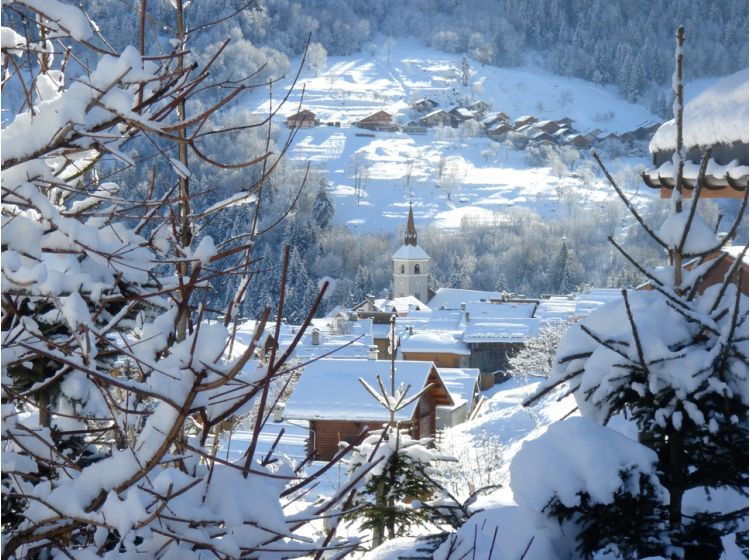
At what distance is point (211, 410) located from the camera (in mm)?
1117

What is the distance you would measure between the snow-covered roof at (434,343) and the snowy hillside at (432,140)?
2651 centimetres

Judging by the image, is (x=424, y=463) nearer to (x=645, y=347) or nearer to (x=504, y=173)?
(x=645, y=347)

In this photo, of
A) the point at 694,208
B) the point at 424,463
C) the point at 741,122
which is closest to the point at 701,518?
the point at 694,208

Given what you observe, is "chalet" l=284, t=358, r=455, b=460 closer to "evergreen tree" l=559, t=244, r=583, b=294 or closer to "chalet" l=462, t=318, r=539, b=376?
"chalet" l=462, t=318, r=539, b=376

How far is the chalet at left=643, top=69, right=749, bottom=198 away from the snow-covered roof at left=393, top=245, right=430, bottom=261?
40.6m

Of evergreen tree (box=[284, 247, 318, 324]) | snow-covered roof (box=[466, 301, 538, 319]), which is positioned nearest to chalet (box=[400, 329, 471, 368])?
snow-covered roof (box=[466, 301, 538, 319])

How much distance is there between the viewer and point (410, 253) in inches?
1731

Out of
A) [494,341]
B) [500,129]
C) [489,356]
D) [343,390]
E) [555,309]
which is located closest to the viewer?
[343,390]

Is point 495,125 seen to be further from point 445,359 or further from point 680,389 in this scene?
point 680,389

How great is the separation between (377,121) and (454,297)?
31901mm

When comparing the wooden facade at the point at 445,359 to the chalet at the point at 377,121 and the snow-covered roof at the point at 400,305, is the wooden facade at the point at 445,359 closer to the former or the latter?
the snow-covered roof at the point at 400,305

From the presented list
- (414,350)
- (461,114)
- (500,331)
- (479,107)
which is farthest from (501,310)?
(479,107)

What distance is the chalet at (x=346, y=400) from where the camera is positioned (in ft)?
46.0

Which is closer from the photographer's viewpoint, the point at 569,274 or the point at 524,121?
the point at 569,274
